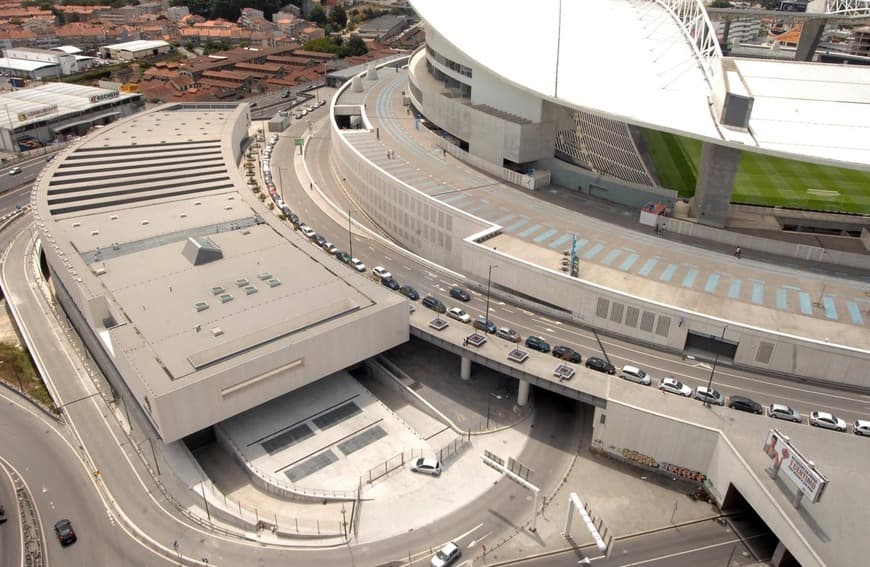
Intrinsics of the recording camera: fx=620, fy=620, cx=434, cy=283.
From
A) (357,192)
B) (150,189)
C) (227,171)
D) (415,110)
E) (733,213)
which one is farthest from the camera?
(415,110)

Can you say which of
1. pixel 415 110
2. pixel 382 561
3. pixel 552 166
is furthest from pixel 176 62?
pixel 382 561

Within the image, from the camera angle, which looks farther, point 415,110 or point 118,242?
point 415,110

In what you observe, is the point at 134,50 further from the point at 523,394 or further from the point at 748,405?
the point at 748,405

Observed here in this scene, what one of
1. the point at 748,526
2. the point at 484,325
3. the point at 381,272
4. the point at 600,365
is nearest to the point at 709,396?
the point at 600,365

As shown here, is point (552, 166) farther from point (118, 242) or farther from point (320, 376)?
point (118, 242)

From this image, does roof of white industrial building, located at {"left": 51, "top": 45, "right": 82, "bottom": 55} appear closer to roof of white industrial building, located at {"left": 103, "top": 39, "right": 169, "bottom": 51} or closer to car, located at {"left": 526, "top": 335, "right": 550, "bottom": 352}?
roof of white industrial building, located at {"left": 103, "top": 39, "right": 169, "bottom": 51}

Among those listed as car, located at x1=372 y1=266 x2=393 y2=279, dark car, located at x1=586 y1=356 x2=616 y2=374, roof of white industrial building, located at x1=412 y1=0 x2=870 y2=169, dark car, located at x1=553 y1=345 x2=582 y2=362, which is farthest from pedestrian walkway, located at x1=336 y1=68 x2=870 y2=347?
car, located at x1=372 y1=266 x2=393 y2=279

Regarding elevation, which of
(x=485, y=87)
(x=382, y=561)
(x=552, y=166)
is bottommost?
(x=382, y=561)

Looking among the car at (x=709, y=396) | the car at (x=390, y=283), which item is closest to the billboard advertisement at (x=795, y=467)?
the car at (x=709, y=396)
